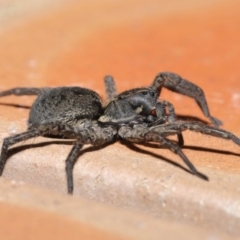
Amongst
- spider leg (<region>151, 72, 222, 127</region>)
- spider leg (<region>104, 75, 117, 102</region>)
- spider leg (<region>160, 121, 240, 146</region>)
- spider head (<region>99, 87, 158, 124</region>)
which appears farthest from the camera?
spider leg (<region>104, 75, 117, 102</region>)

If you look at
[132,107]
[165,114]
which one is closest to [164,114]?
[165,114]

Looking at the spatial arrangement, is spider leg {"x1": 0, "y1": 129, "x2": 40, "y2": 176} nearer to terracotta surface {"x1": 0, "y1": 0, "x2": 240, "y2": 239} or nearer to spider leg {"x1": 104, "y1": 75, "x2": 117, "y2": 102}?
terracotta surface {"x1": 0, "y1": 0, "x2": 240, "y2": 239}

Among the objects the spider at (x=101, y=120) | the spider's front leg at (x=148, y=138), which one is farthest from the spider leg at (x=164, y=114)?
the spider's front leg at (x=148, y=138)

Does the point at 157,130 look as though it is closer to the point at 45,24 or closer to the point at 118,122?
the point at 118,122

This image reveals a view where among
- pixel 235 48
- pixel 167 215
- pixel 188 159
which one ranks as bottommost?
pixel 167 215

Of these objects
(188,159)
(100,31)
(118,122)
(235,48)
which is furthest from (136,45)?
(188,159)

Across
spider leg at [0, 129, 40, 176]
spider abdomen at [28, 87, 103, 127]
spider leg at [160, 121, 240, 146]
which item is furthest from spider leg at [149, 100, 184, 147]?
spider leg at [0, 129, 40, 176]
